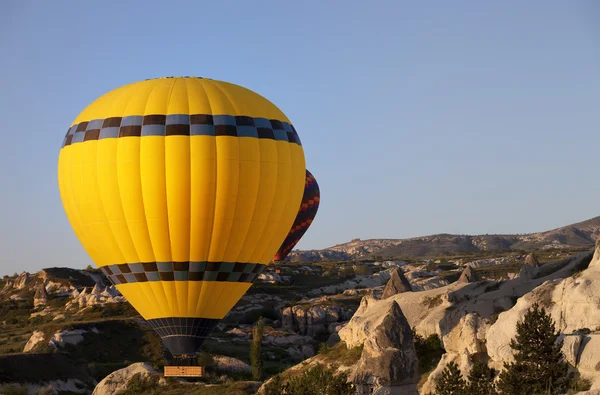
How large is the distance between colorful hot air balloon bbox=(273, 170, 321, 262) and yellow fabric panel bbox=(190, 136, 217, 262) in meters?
57.4

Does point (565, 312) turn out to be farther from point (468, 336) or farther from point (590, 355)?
point (468, 336)

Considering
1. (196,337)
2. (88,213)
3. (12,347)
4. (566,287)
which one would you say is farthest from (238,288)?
(12,347)

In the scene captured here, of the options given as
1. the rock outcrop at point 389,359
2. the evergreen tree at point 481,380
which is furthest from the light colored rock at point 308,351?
the evergreen tree at point 481,380

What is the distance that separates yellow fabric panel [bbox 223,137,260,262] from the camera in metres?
60.0

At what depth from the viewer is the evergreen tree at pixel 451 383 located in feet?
152

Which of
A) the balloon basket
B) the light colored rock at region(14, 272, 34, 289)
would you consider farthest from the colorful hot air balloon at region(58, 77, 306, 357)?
the light colored rock at region(14, 272, 34, 289)

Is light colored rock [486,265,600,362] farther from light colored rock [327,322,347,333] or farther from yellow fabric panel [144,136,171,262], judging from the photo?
light colored rock [327,322,347,333]

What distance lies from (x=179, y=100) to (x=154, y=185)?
5.54 metres

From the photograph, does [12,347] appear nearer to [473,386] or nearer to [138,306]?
[138,306]

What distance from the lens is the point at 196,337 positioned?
204 feet

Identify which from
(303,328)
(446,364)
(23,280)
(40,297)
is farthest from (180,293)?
(23,280)

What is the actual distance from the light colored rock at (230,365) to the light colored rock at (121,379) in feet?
33.5

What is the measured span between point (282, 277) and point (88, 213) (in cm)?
9343

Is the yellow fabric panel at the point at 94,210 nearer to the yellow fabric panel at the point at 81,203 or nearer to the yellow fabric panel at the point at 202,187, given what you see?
the yellow fabric panel at the point at 81,203
